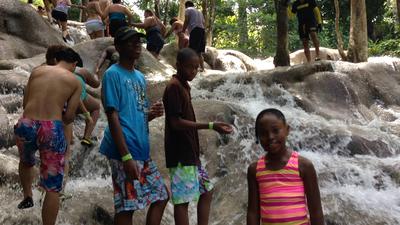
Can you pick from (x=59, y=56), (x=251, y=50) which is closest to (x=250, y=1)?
(x=251, y=50)

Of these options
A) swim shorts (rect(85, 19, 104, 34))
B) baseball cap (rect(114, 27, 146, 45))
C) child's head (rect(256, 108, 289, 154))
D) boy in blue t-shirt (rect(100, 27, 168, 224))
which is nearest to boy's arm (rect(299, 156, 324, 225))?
child's head (rect(256, 108, 289, 154))

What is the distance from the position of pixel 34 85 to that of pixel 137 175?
4.55 ft

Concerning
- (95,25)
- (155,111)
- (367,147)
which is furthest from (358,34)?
(155,111)

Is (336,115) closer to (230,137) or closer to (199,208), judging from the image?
(230,137)

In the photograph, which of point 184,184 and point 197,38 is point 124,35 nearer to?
point 184,184

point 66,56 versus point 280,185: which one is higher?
point 66,56

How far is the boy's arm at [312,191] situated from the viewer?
2653mm

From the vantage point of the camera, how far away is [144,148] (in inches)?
139

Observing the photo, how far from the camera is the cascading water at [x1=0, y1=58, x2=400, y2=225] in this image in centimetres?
504

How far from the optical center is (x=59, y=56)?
438 cm

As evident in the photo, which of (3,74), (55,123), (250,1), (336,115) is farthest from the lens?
(250,1)

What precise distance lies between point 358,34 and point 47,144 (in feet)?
39.2

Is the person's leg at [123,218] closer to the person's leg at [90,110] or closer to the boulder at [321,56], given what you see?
the person's leg at [90,110]

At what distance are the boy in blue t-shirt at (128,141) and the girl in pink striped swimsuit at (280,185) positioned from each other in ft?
3.22
